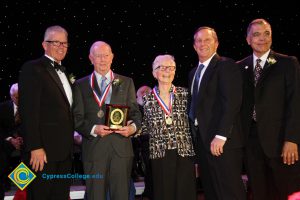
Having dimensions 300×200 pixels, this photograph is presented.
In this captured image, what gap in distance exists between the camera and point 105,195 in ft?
12.0

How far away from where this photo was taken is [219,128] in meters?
3.48

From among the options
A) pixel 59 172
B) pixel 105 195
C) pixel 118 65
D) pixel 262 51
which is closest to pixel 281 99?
pixel 262 51

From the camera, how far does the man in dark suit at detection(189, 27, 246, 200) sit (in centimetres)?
350


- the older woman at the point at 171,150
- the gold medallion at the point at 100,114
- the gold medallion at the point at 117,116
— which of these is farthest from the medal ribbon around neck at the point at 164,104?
the gold medallion at the point at 100,114

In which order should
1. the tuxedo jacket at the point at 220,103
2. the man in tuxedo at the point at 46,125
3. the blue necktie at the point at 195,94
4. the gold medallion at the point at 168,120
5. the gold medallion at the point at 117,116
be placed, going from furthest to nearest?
the gold medallion at the point at 168,120 → the blue necktie at the point at 195,94 → the gold medallion at the point at 117,116 → the tuxedo jacket at the point at 220,103 → the man in tuxedo at the point at 46,125

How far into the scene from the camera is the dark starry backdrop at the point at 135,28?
22.2 feet

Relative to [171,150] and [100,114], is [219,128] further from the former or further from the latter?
[100,114]

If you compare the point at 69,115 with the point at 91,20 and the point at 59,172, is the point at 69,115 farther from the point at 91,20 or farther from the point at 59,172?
the point at 91,20

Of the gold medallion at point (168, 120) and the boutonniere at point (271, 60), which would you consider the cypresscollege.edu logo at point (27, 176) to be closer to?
the gold medallion at point (168, 120)

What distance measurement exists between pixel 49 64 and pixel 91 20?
12.1ft

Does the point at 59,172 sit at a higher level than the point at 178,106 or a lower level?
lower

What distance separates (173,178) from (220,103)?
889 mm

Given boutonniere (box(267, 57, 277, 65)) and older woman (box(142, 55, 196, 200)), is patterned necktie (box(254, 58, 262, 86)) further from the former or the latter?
older woman (box(142, 55, 196, 200))

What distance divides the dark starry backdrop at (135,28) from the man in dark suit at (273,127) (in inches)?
157
